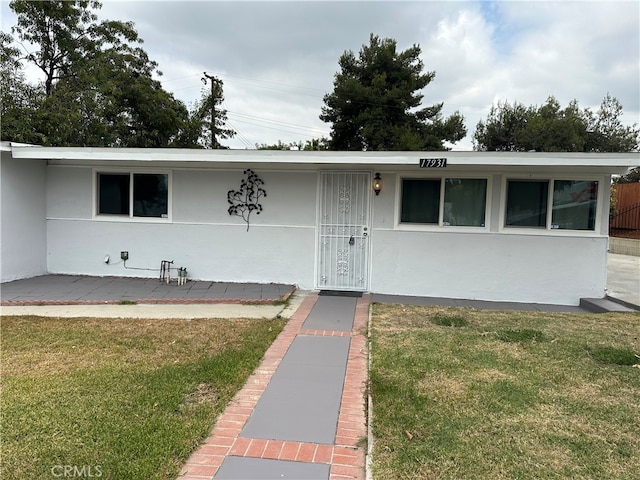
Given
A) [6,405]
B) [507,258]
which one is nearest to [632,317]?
[507,258]

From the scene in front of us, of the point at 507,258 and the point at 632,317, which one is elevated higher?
the point at 507,258

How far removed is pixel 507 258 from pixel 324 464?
6.06 m

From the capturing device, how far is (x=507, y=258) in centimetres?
744

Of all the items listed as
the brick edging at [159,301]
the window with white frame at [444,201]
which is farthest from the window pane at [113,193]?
the window with white frame at [444,201]

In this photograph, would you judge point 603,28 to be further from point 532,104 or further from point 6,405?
point 532,104

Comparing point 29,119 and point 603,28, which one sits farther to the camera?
point 29,119

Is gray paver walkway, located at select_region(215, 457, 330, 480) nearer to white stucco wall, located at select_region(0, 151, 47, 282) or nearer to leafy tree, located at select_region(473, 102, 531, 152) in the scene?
white stucco wall, located at select_region(0, 151, 47, 282)

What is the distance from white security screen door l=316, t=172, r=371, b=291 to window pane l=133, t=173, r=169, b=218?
318cm

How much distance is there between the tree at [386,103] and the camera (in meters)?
22.9

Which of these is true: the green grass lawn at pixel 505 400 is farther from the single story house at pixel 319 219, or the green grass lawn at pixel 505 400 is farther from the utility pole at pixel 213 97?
the utility pole at pixel 213 97

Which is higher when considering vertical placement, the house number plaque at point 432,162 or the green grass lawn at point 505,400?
the house number plaque at point 432,162

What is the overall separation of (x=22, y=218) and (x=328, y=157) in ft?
19.5

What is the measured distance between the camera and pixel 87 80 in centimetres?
1428

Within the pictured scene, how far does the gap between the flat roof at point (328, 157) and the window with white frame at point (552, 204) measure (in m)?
0.67
